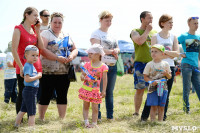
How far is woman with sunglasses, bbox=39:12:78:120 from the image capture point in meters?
4.46

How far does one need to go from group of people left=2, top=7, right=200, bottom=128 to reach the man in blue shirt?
0.27 m

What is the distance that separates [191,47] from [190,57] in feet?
0.79

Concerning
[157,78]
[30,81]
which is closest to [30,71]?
[30,81]

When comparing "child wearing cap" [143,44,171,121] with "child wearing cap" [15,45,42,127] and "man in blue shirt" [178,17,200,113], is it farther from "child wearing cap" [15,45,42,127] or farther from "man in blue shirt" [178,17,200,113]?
"child wearing cap" [15,45,42,127]

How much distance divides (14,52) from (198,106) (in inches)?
181

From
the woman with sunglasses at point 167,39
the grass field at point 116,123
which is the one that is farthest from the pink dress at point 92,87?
the woman with sunglasses at point 167,39

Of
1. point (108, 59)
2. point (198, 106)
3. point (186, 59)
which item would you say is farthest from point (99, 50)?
point (198, 106)

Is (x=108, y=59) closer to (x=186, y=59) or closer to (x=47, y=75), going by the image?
(x=47, y=75)

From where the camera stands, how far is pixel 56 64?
14.6 feet

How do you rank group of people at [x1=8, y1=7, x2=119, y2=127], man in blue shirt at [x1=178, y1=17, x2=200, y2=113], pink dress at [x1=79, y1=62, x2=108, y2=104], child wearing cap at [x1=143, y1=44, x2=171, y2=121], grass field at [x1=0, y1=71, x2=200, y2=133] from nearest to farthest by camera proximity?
grass field at [x1=0, y1=71, x2=200, y2=133]
group of people at [x1=8, y1=7, x2=119, y2=127]
pink dress at [x1=79, y1=62, x2=108, y2=104]
child wearing cap at [x1=143, y1=44, x2=171, y2=121]
man in blue shirt at [x1=178, y1=17, x2=200, y2=113]

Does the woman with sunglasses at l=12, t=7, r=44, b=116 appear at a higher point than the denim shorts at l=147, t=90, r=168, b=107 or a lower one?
higher

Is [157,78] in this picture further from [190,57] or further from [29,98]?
[29,98]

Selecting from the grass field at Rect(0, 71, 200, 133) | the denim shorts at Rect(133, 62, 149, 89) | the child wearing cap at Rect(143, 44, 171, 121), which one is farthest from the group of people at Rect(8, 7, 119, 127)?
the child wearing cap at Rect(143, 44, 171, 121)

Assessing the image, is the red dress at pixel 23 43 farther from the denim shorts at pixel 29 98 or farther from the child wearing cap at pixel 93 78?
the child wearing cap at pixel 93 78
